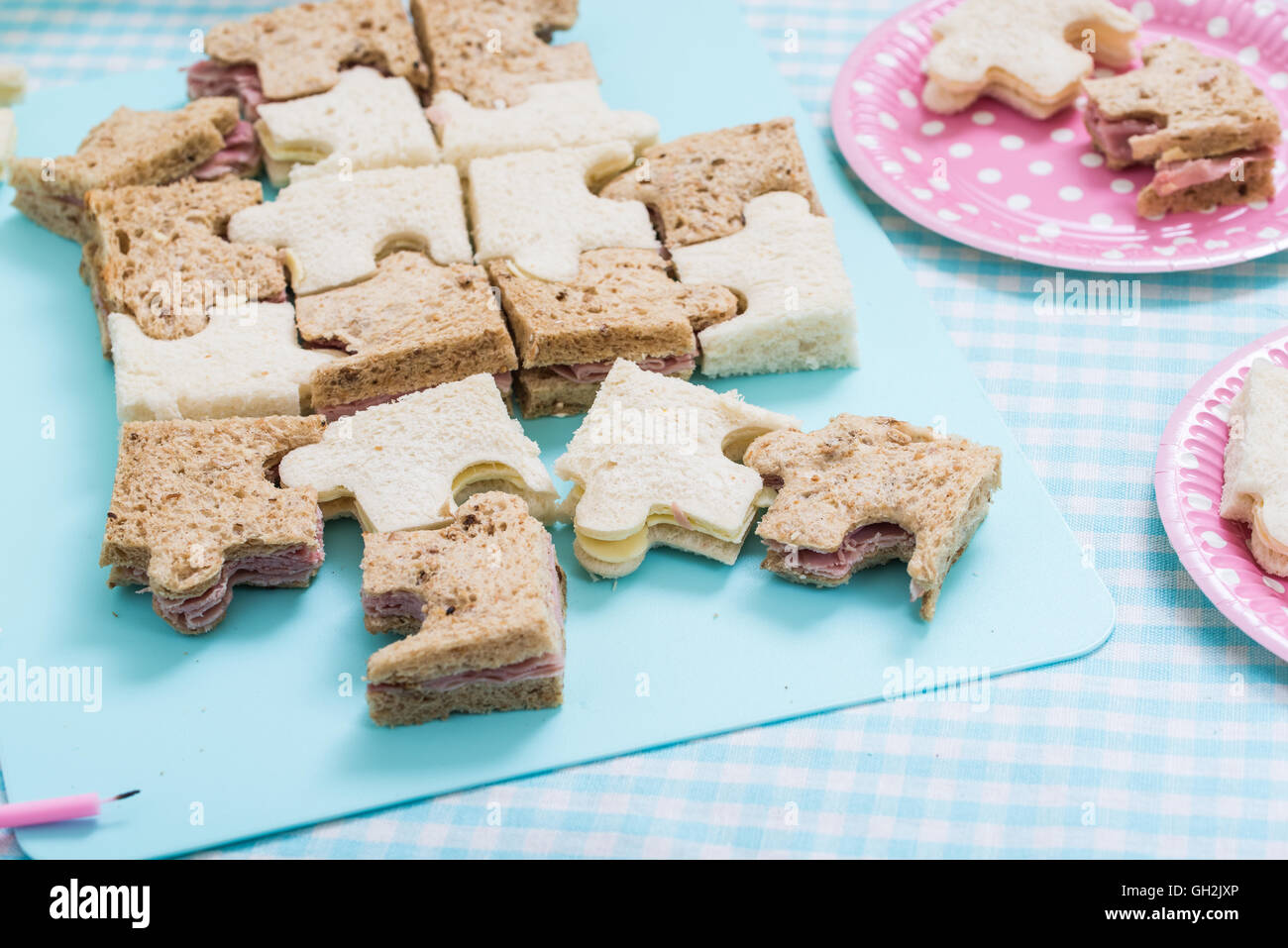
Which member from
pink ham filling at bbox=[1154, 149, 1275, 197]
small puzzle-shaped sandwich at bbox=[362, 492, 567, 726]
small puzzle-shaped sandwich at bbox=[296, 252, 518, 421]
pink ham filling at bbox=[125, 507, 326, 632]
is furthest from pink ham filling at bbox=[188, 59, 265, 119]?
pink ham filling at bbox=[1154, 149, 1275, 197]

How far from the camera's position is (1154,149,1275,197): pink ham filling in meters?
5.62

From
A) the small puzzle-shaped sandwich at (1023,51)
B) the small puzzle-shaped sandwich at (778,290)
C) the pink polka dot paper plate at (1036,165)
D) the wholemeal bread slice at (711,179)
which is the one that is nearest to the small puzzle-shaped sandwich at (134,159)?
the wholemeal bread slice at (711,179)

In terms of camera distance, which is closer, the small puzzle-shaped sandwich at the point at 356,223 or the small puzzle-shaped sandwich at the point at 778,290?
the small puzzle-shaped sandwich at the point at 778,290

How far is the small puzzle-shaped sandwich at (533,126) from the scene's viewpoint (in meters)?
5.84

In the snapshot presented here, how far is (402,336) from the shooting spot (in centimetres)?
505

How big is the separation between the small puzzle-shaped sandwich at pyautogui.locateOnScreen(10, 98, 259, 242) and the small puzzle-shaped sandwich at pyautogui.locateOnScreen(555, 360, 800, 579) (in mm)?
2271

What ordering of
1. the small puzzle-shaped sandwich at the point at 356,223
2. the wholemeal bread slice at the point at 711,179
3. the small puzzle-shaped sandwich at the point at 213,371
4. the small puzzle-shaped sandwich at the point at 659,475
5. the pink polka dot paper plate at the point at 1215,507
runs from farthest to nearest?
1. the wholemeal bread slice at the point at 711,179
2. the small puzzle-shaped sandwich at the point at 356,223
3. the small puzzle-shaped sandwich at the point at 213,371
4. the small puzzle-shaped sandwich at the point at 659,475
5. the pink polka dot paper plate at the point at 1215,507

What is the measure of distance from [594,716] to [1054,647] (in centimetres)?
146

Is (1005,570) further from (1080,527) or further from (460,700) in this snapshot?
(460,700)

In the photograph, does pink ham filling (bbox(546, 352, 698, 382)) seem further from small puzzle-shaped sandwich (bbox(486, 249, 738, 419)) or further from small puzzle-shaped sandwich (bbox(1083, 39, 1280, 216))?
small puzzle-shaped sandwich (bbox(1083, 39, 1280, 216))

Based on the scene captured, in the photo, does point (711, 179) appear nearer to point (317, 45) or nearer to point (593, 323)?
point (593, 323)

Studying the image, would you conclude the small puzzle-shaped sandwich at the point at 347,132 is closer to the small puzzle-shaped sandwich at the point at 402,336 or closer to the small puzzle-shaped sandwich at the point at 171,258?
the small puzzle-shaped sandwich at the point at 171,258

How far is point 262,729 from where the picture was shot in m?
4.22

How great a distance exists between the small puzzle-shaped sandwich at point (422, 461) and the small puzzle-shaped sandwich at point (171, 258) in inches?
32.9
